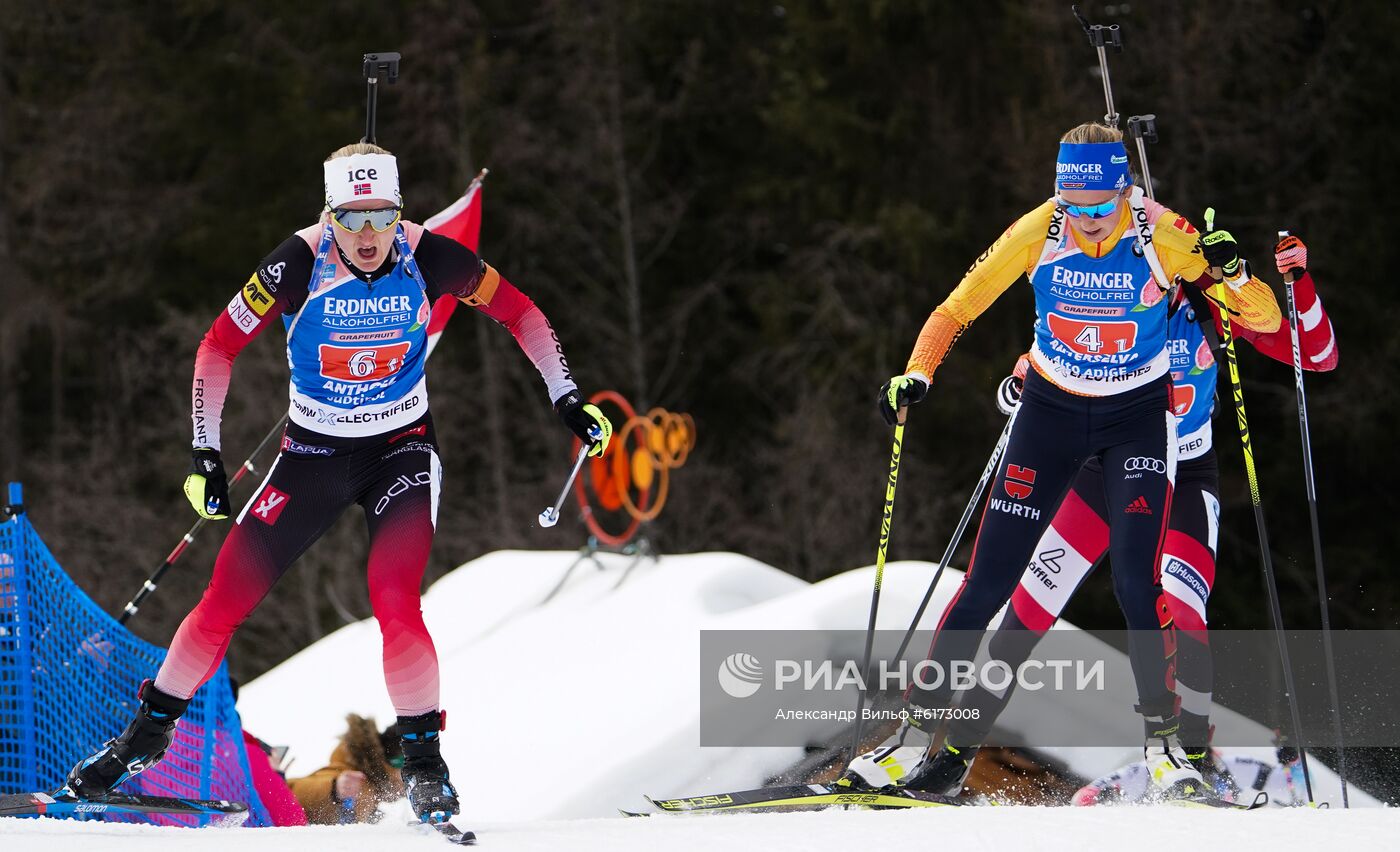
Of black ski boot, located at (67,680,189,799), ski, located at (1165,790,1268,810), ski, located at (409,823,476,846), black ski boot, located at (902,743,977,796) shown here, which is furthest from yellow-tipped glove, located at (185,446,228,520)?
ski, located at (1165,790,1268,810)

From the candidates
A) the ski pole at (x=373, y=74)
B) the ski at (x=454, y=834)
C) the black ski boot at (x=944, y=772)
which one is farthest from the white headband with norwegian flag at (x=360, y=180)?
the black ski boot at (x=944, y=772)

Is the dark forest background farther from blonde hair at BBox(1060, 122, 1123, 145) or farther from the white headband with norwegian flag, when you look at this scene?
the white headband with norwegian flag

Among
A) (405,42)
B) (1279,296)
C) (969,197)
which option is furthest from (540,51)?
(1279,296)

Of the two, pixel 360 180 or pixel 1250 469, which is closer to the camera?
pixel 360 180

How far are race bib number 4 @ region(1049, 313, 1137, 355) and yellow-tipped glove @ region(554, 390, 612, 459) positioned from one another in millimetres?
1523

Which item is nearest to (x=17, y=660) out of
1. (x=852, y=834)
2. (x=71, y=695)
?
(x=71, y=695)

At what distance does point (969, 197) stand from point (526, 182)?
5117 mm

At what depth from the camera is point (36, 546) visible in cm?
577

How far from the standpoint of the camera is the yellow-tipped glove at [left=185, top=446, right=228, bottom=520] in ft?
14.9

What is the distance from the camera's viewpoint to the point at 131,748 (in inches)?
185

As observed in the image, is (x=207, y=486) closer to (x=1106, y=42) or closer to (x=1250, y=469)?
(x=1250, y=469)

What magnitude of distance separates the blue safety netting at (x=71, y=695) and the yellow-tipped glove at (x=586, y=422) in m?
1.94

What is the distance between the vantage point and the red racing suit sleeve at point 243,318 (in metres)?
4.63

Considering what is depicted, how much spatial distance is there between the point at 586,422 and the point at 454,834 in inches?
50.7
